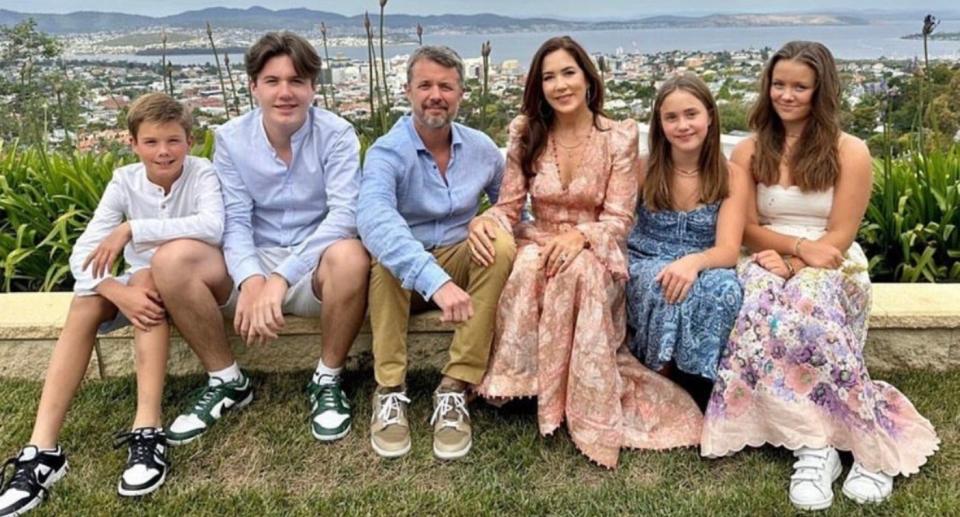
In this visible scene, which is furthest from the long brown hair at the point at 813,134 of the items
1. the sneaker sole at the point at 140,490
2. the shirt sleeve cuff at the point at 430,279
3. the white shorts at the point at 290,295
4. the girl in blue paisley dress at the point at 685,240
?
the sneaker sole at the point at 140,490

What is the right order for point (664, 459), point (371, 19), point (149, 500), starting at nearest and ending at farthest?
point (149, 500) < point (664, 459) < point (371, 19)

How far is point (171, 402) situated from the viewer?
10.3 ft

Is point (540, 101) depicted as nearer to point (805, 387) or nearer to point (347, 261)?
point (347, 261)

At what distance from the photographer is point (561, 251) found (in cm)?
272

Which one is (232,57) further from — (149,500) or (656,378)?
(656,378)

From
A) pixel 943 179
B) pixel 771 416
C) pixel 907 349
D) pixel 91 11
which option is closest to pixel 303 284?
pixel 771 416

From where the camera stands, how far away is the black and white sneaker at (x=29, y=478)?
95.1 inches

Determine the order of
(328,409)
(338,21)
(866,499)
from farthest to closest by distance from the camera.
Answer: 1. (338,21)
2. (328,409)
3. (866,499)

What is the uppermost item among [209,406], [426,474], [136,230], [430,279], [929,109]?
[929,109]

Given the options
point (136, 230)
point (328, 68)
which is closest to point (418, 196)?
point (136, 230)

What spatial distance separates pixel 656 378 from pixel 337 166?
1.43 m

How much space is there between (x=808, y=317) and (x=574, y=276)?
0.76 m

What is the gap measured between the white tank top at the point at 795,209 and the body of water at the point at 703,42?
583 mm

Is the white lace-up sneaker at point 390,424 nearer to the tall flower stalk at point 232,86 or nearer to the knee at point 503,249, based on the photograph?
the knee at point 503,249
